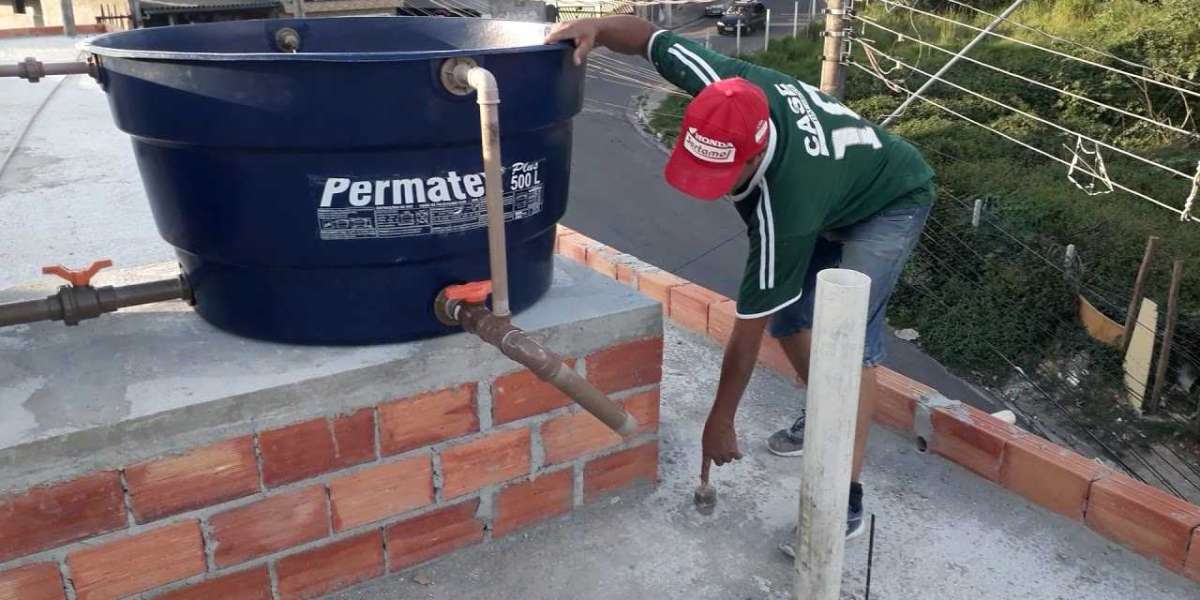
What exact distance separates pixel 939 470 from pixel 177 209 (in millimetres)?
2004

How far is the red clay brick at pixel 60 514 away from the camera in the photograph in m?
1.60

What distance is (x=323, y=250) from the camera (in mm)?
1835

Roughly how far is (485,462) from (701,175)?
787mm

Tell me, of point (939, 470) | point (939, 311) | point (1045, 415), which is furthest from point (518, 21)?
point (939, 311)

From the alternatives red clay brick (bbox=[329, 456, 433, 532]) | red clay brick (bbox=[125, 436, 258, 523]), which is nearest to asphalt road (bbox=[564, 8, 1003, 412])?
red clay brick (bbox=[329, 456, 433, 532])

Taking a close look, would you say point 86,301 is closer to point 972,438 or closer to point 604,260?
point 604,260

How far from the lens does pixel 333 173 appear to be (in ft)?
5.80

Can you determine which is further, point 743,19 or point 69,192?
point 743,19

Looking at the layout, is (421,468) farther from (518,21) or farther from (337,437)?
(518,21)

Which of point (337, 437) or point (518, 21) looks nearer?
point (337, 437)

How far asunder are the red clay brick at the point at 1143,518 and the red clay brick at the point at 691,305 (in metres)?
1.38

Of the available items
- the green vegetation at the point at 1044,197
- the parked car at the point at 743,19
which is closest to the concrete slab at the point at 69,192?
the green vegetation at the point at 1044,197

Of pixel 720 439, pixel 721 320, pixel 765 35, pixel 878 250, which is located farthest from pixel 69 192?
pixel 765 35

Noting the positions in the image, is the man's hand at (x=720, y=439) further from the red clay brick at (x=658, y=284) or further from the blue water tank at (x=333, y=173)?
the red clay brick at (x=658, y=284)
